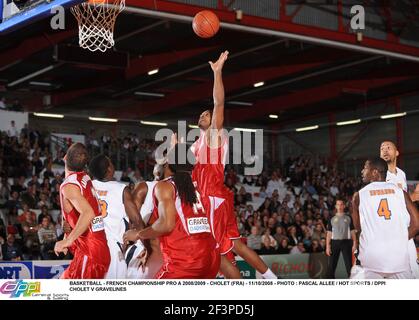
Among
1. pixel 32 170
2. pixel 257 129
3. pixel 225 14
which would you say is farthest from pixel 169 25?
pixel 257 129

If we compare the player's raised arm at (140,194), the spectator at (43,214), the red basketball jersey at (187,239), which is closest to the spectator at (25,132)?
the spectator at (43,214)

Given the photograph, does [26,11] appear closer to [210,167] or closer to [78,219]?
[210,167]

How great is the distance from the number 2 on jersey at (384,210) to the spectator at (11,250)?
8.37 metres

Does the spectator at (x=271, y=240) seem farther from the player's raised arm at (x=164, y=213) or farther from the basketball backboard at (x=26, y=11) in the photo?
the player's raised arm at (x=164, y=213)

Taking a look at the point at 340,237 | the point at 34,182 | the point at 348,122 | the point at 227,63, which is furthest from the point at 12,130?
the point at 348,122

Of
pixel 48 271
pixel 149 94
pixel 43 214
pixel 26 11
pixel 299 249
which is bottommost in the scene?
pixel 299 249

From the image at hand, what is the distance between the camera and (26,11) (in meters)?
9.47

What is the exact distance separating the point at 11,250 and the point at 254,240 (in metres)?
5.89

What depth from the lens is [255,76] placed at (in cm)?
2477

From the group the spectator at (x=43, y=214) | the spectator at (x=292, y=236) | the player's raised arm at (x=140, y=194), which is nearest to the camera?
the player's raised arm at (x=140, y=194)

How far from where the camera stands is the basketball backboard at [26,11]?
9141 millimetres
